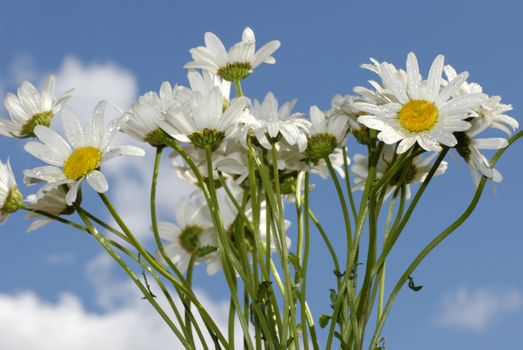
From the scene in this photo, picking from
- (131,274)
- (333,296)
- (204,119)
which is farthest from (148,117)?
(333,296)

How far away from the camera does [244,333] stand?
0.90 metres

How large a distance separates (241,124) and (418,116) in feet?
0.70

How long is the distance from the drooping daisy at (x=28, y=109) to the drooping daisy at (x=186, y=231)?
22cm

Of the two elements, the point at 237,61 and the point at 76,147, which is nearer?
the point at 76,147

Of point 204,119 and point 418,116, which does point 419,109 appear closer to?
point 418,116

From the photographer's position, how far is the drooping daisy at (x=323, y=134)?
3.28 ft

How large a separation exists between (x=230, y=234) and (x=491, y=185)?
345 millimetres

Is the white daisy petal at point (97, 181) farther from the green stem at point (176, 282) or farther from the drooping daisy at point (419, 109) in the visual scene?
the drooping daisy at point (419, 109)

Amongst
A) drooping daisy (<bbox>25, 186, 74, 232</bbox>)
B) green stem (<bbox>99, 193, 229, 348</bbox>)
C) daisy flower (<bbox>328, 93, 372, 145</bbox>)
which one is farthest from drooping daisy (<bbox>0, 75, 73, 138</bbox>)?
daisy flower (<bbox>328, 93, 372, 145</bbox>)

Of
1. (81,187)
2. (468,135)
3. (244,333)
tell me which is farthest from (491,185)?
(81,187)

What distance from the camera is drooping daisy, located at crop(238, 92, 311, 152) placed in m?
0.92

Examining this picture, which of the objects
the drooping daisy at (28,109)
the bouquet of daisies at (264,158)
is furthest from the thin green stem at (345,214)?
the drooping daisy at (28,109)

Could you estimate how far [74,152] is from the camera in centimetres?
90

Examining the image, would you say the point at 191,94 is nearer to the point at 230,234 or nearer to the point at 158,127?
the point at 158,127
